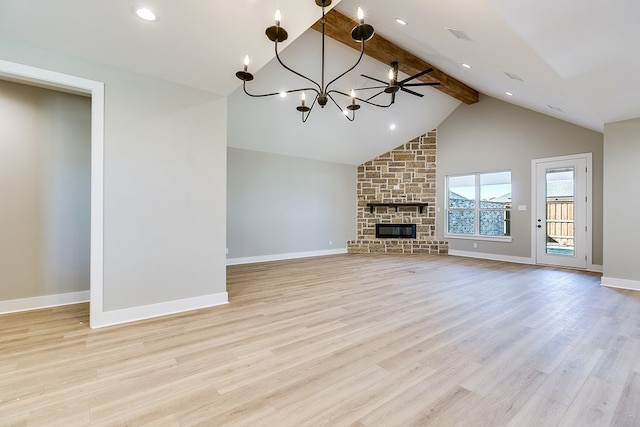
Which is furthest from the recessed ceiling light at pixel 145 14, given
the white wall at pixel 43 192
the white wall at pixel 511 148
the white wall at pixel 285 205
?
the white wall at pixel 511 148

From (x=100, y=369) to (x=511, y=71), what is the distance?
545 centimetres

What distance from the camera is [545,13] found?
216 centimetres

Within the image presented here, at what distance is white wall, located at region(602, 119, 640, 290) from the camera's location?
4.13 metres

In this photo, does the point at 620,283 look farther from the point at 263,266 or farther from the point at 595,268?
the point at 263,266

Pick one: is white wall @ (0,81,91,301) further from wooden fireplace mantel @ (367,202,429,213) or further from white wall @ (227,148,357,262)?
wooden fireplace mantel @ (367,202,429,213)

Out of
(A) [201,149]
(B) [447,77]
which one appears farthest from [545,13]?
(B) [447,77]

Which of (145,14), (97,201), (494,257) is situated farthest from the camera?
(494,257)

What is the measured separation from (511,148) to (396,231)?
137 inches

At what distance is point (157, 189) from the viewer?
9.98 ft

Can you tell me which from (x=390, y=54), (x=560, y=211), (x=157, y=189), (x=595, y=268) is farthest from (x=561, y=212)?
(x=157, y=189)

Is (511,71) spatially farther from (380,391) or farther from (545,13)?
(380,391)

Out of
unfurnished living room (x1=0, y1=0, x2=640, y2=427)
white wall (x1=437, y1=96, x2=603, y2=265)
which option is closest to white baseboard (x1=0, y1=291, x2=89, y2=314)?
unfurnished living room (x1=0, y1=0, x2=640, y2=427)

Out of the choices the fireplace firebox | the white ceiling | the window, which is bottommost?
the fireplace firebox

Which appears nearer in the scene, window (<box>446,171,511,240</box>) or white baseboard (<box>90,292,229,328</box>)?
white baseboard (<box>90,292,229,328</box>)
